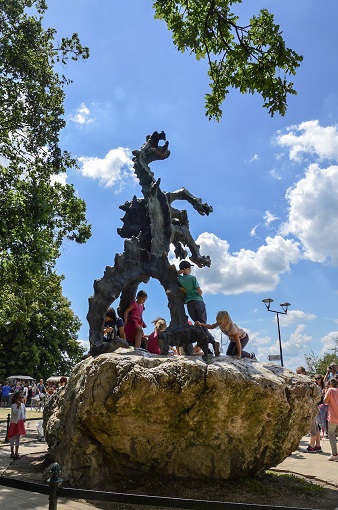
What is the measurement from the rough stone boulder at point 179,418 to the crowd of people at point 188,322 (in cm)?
104

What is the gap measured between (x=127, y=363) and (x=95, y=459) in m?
1.63

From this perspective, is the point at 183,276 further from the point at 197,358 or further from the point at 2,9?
the point at 2,9

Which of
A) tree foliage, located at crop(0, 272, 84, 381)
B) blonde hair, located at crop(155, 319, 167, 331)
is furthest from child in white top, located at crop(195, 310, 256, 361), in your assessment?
tree foliage, located at crop(0, 272, 84, 381)

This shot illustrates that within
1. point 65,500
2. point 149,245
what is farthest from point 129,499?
point 149,245

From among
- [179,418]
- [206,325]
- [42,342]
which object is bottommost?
[179,418]

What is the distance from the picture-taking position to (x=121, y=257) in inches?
346

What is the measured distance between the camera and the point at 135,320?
29.2ft

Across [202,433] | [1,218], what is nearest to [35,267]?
[1,218]

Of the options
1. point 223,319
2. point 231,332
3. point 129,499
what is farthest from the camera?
point 231,332

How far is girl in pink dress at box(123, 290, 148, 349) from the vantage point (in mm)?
8758

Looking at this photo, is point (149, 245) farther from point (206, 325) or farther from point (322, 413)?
point (322, 413)

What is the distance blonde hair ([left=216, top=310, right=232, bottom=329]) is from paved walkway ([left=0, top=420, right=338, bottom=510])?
3060 millimetres

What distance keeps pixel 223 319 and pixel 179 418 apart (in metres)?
2.05

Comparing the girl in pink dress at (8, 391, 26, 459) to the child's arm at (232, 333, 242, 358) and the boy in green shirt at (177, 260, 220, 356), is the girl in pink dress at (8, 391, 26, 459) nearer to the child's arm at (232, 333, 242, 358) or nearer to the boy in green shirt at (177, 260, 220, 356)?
the boy in green shirt at (177, 260, 220, 356)
